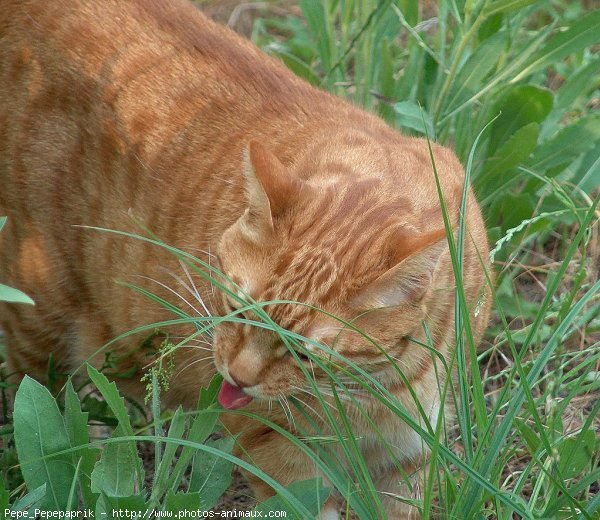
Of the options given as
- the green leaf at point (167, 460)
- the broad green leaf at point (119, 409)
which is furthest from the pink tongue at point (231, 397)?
the broad green leaf at point (119, 409)

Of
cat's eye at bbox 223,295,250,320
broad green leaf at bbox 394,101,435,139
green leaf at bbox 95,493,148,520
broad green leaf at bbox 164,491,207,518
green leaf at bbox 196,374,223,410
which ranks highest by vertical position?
broad green leaf at bbox 394,101,435,139

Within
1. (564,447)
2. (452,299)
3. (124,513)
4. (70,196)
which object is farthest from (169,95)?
(564,447)

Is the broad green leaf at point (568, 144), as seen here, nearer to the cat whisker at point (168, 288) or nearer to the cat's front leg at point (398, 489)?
the cat's front leg at point (398, 489)

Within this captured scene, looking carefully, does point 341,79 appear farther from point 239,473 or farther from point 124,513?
point 124,513

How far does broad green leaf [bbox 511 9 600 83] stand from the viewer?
11.4 ft

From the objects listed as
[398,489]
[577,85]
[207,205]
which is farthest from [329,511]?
[577,85]

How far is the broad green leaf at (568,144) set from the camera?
3.65 m

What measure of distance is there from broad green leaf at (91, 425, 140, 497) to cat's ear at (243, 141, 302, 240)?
1.95 ft

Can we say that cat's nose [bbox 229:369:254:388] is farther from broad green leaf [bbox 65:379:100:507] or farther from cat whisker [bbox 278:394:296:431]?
broad green leaf [bbox 65:379:100:507]

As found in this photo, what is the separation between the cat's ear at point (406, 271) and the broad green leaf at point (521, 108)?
1.53 meters

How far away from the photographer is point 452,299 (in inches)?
101

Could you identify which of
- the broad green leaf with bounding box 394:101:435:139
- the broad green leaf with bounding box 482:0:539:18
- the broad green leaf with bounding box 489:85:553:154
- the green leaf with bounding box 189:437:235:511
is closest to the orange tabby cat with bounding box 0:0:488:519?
the green leaf with bounding box 189:437:235:511

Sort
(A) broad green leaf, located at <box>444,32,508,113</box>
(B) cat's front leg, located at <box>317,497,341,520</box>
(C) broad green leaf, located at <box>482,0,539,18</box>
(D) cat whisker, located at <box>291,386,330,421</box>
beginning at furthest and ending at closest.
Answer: (A) broad green leaf, located at <box>444,32,508,113</box>, (C) broad green leaf, located at <box>482,0,539,18</box>, (B) cat's front leg, located at <box>317,497,341,520</box>, (D) cat whisker, located at <box>291,386,330,421</box>

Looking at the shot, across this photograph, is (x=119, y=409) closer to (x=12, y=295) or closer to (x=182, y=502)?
(x=182, y=502)
